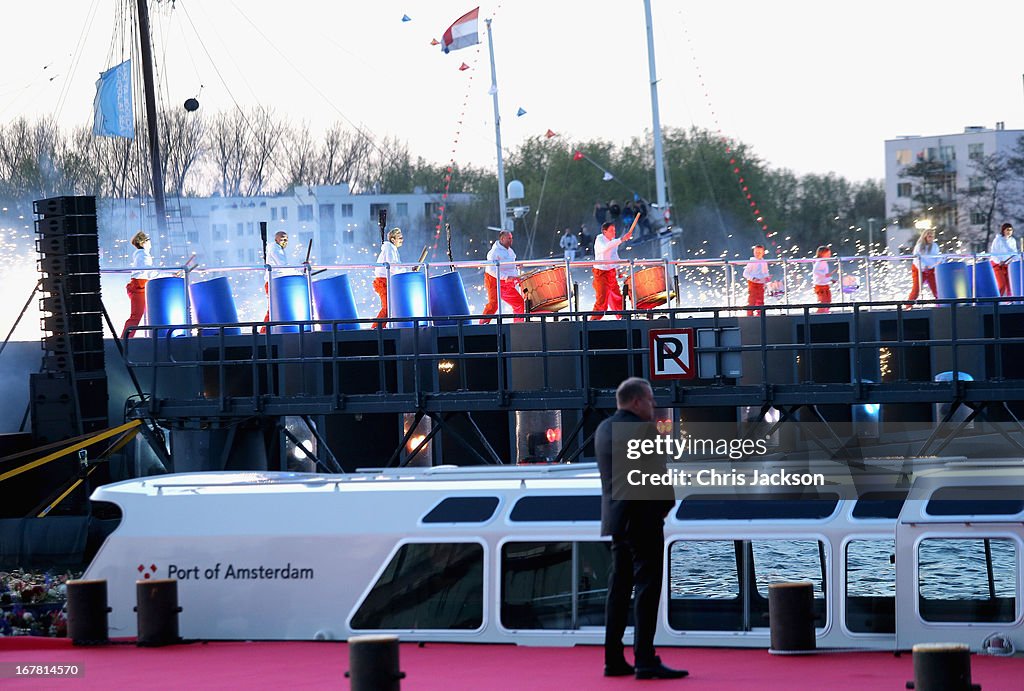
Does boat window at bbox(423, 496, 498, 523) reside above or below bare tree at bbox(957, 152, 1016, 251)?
below

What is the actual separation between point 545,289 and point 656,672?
50.1 ft

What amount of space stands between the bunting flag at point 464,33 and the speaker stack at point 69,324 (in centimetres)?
2196

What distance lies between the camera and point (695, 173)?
7081cm

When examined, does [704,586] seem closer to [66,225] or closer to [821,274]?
[66,225]

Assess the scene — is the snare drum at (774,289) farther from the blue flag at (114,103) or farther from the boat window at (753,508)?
the blue flag at (114,103)

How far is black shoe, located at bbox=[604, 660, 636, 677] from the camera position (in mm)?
9305

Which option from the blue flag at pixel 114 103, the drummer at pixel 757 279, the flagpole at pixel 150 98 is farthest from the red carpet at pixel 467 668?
the blue flag at pixel 114 103

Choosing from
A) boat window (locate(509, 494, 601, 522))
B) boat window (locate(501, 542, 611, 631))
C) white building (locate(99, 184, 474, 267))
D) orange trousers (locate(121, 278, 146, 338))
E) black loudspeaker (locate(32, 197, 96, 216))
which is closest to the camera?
boat window (locate(501, 542, 611, 631))

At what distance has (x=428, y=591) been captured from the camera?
37.1ft

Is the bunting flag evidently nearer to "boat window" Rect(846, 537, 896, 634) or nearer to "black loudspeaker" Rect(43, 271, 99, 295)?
"black loudspeaker" Rect(43, 271, 99, 295)

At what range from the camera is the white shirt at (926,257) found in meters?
26.2

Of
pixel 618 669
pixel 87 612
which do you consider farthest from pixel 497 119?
pixel 618 669

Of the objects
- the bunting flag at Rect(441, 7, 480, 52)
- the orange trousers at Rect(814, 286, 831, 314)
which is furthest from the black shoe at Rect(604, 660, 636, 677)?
the bunting flag at Rect(441, 7, 480, 52)

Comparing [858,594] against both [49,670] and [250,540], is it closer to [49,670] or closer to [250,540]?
[250,540]
